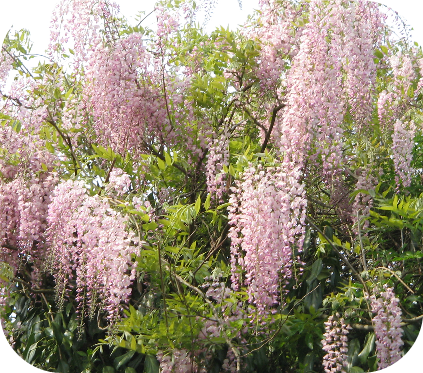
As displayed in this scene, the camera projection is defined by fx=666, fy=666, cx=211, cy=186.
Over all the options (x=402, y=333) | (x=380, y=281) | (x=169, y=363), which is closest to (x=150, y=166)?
(x=169, y=363)

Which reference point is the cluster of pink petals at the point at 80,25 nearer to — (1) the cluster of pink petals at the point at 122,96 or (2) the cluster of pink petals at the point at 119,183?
(1) the cluster of pink petals at the point at 122,96

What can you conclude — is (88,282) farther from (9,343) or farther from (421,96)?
(421,96)

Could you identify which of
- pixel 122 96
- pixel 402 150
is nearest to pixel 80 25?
pixel 122 96

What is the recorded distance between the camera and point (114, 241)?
280cm

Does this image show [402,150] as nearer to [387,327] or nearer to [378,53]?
[378,53]

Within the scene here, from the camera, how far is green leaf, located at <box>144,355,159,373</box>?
9.95 ft

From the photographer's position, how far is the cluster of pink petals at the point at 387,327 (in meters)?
2.99

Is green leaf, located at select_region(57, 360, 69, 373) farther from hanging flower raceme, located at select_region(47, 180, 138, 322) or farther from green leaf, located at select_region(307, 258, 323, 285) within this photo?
green leaf, located at select_region(307, 258, 323, 285)

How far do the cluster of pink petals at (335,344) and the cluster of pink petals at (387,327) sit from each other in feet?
0.47

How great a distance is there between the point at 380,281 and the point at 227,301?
2.35 feet

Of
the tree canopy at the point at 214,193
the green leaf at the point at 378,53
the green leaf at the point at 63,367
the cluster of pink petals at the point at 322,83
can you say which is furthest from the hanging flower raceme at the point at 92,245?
the green leaf at the point at 378,53

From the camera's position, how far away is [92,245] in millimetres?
2900

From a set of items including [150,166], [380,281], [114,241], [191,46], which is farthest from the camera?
[191,46]

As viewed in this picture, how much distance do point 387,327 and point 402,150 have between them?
95cm
